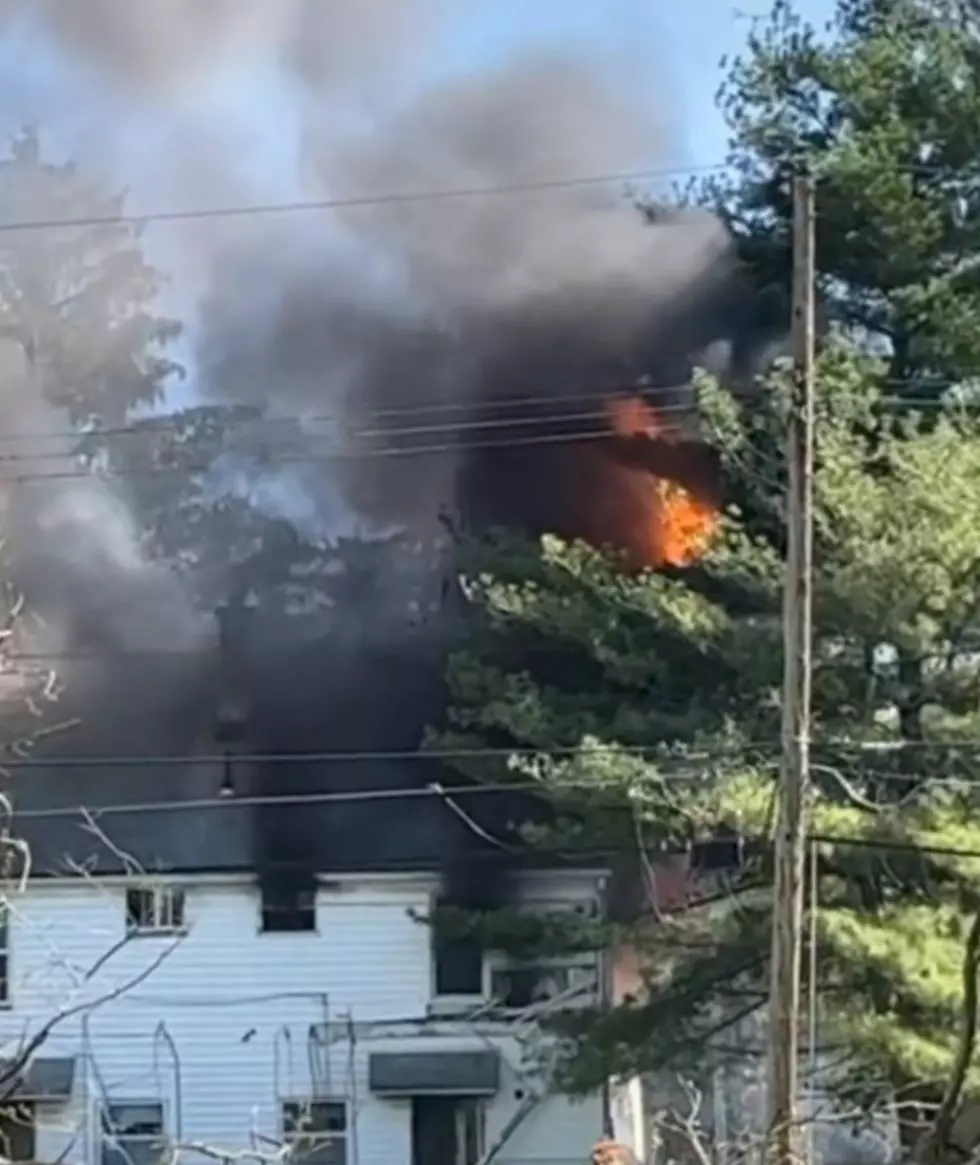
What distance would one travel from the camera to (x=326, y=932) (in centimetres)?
1783

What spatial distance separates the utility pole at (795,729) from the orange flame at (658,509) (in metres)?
5.61

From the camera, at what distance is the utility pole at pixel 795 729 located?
9359mm

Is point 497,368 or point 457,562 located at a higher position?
point 497,368

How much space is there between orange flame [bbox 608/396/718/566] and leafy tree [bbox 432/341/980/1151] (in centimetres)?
113

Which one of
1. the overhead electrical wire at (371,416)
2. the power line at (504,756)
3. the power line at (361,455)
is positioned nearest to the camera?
the power line at (504,756)

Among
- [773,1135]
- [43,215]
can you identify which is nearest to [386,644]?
[43,215]

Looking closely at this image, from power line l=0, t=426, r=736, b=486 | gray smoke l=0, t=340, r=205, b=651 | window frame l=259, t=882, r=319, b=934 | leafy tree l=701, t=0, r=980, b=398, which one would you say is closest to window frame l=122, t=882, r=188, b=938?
window frame l=259, t=882, r=319, b=934

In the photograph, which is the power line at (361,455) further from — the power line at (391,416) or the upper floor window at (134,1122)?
the upper floor window at (134,1122)

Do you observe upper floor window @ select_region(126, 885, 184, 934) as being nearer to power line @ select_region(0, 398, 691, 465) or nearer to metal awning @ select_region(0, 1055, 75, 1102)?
metal awning @ select_region(0, 1055, 75, 1102)

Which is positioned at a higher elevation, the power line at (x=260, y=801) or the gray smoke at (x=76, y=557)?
the gray smoke at (x=76, y=557)

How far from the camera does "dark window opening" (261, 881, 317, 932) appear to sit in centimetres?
A: 1789

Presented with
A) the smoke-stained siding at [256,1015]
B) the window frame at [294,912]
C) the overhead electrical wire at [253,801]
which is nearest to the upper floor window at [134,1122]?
the smoke-stained siding at [256,1015]

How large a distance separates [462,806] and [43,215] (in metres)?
9.34

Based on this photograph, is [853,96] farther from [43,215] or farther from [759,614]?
[43,215]
